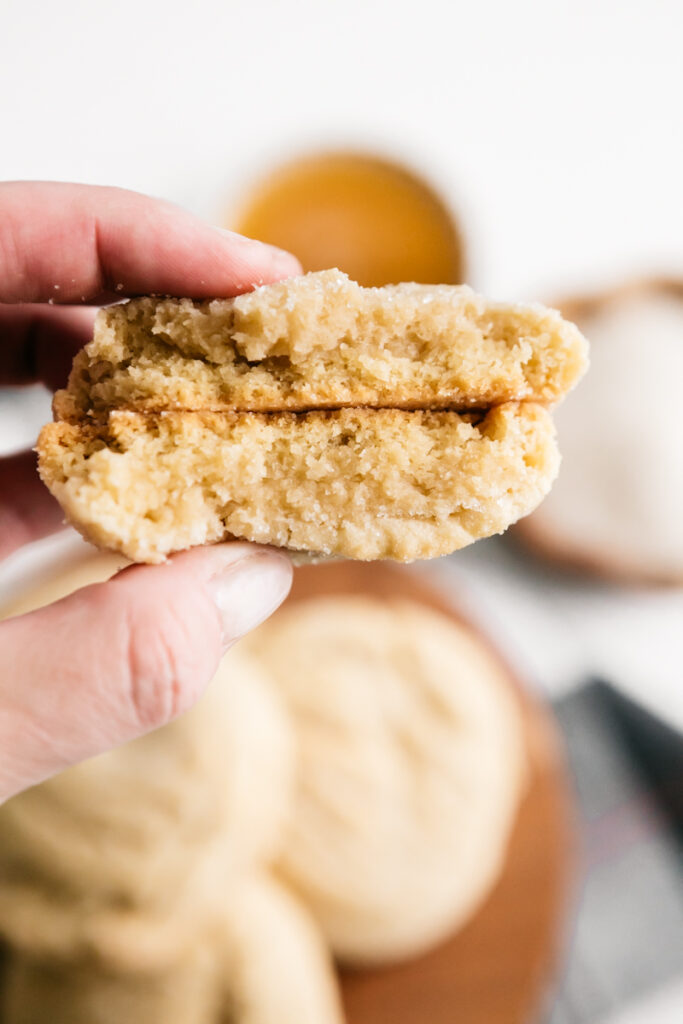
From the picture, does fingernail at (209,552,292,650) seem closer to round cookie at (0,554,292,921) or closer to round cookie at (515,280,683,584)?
round cookie at (0,554,292,921)

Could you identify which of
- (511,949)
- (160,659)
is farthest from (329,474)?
(511,949)

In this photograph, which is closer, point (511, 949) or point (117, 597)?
point (117, 597)

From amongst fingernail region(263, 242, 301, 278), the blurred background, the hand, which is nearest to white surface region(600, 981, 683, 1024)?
the blurred background

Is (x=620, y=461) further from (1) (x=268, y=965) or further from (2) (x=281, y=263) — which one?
(1) (x=268, y=965)

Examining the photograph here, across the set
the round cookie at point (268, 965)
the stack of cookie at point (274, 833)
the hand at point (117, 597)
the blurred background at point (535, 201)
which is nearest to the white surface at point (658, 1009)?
the blurred background at point (535, 201)

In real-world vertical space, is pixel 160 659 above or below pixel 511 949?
above

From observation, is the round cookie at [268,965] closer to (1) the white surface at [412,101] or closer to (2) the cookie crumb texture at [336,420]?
(2) the cookie crumb texture at [336,420]
